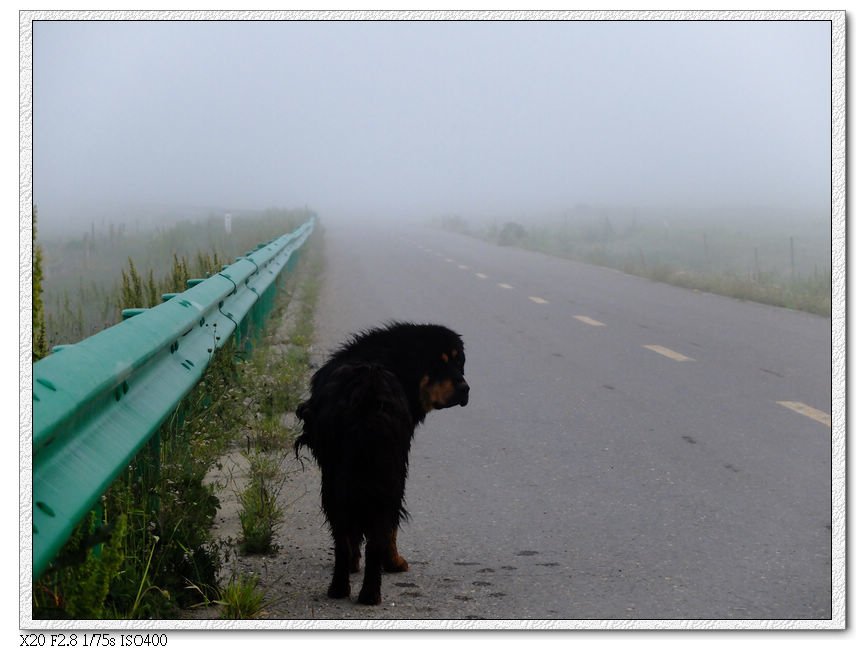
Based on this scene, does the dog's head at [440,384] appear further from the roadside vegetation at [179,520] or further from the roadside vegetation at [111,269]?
the roadside vegetation at [111,269]

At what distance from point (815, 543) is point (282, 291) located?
12099mm

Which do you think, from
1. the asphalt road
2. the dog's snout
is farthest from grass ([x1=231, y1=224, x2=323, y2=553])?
the dog's snout

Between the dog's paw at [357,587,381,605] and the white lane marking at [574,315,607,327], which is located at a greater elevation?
the white lane marking at [574,315,607,327]

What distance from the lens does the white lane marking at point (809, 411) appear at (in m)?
8.69

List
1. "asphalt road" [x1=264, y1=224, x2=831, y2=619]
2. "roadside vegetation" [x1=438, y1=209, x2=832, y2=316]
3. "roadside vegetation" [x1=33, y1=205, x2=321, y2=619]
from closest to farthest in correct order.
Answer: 1. "roadside vegetation" [x1=33, y1=205, x2=321, y2=619]
2. "asphalt road" [x1=264, y1=224, x2=831, y2=619]
3. "roadside vegetation" [x1=438, y1=209, x2=832, y2=316]

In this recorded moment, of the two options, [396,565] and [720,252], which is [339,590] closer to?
[396,565]

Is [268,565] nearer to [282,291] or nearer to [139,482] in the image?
[139,482]

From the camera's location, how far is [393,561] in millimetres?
5016

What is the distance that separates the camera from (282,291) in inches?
669

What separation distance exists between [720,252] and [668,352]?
28.4 m

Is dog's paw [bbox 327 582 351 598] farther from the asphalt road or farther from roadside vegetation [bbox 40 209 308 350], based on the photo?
roadside vegetation [bbox 40 209 308 350]

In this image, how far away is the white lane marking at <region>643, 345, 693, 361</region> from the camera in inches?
470

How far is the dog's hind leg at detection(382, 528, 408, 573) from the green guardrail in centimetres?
102

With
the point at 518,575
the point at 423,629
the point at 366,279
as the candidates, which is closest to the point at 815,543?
the point at 518,575
